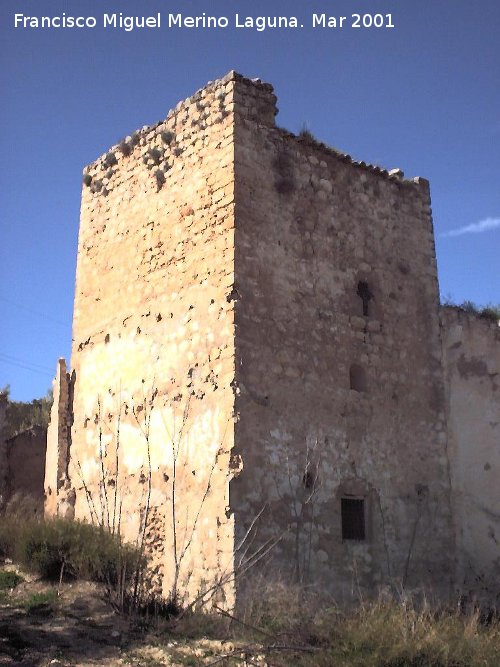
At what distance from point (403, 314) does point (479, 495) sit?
2695mm

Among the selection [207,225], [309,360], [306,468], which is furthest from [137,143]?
[306,468]

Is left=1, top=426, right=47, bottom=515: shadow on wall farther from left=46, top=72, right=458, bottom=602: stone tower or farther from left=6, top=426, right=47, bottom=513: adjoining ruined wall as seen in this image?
left=46, top=72, right=458, bottom=602: stone tower

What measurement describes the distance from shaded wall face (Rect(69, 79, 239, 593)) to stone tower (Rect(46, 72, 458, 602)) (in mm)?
27

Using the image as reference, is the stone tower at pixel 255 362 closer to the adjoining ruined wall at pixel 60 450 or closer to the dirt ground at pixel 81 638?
the adjoining ruined wall at pixel 60 450

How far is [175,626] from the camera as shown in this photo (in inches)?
299

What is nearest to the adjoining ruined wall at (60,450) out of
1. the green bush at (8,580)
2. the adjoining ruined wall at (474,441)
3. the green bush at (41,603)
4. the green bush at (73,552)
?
the green bush at (73,552)

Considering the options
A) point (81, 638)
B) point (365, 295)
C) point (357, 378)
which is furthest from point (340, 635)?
point (365, 295)

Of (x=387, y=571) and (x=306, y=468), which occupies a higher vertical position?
(x=306, y=468)

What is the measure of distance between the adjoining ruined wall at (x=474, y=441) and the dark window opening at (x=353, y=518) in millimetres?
1693

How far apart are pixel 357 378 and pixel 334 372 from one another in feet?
1.57

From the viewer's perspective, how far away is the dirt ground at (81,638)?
→ 666 centimetres

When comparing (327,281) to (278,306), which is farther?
(327,281)

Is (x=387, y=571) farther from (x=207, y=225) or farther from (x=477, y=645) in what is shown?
(x=207, y=225)

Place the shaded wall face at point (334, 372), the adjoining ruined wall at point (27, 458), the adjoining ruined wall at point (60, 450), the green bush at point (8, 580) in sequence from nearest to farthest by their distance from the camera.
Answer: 1. the green bush at point (8, 580)
2. the shaded wall face at point (334, 372)
3. the adjoining ruined wall at point (60, 450)
4. the adjoining ruined wall at point (27, 458)
